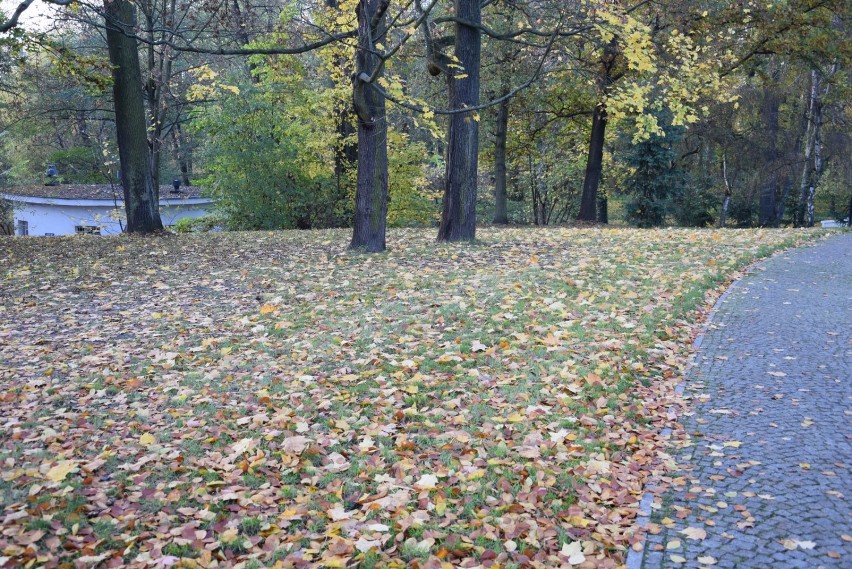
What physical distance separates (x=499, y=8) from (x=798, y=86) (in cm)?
1491

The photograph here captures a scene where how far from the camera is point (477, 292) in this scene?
8875 mm

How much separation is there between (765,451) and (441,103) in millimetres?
17984

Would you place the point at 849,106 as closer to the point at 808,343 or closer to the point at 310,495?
the point at 808,343

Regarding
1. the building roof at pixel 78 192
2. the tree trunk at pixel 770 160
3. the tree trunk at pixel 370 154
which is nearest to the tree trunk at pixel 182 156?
the building roof at pixel 78 192

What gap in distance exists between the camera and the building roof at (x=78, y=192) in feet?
88.0

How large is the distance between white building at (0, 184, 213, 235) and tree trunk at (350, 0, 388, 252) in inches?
630

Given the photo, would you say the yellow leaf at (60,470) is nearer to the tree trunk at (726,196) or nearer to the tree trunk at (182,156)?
the tree trunk at (726,196)

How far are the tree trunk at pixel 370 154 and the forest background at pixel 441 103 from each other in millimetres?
37

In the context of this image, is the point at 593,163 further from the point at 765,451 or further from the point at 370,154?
the point at 765,451

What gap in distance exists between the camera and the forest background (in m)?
12.3

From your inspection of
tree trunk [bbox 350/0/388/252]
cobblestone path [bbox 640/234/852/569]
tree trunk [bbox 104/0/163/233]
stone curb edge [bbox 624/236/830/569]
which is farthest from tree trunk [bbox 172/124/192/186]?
cobblestone path [bbox 640/234/852/569]

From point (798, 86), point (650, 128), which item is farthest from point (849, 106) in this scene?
point (650, 128)

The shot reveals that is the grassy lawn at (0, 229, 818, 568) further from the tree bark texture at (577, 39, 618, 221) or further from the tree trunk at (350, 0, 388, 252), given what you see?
the tree bark texture at (577, 39, 618, 221)

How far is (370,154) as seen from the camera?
12.1 meters
